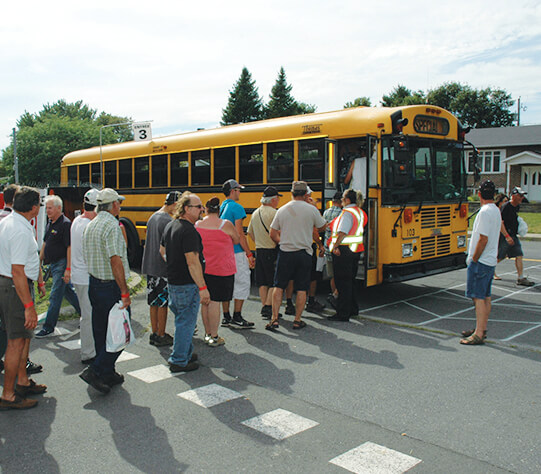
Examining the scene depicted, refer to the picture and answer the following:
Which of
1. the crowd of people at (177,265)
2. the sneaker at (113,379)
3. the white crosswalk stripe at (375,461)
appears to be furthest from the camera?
the sneaker at (113,379)

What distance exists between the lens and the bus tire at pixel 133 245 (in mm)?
12797

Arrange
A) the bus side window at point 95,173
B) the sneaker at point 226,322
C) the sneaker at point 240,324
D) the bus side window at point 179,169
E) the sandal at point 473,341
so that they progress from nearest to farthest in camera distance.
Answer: the sandal at point 473,341 < the sneaker at point 240,324 < the sneaker at point 226,322 < the bus side window at point 179,169 < the bus side window at point 95,173

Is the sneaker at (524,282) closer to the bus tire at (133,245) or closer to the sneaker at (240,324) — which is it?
the sneaker at (240,324)

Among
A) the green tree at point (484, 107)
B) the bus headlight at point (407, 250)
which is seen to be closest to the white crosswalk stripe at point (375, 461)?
the bus headlight at point (407, 250)

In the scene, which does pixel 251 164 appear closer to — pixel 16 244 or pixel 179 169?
pixel 179 169

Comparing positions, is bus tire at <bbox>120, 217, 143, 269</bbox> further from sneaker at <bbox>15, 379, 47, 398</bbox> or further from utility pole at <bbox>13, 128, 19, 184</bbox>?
utility pole at <bbox>13, 128, 19, 184</bbox>

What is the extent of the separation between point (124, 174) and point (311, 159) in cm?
623

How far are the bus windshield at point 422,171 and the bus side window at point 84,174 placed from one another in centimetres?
959

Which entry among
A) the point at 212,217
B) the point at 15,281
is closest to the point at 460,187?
the point at 212,217

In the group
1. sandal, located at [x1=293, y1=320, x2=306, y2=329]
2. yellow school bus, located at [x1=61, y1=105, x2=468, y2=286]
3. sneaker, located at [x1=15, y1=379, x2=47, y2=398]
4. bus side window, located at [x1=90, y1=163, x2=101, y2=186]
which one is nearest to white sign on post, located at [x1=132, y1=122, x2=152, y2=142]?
bus side window, located at [x1=90, y1=163, x2=101, y2=186]

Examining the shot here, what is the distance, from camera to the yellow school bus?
315 inches

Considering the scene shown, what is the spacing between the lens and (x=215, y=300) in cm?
626

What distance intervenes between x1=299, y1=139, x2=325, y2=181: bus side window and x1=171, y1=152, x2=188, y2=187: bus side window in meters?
3.37

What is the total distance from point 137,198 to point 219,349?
7.47 m
